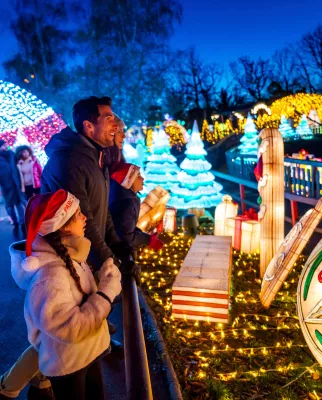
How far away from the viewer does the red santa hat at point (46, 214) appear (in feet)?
6.60

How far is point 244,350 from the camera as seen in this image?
3.77m

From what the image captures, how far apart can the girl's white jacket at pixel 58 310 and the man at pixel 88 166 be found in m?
0.69

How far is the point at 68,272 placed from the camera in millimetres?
2064

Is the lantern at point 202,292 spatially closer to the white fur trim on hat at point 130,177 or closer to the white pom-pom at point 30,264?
the white fur trim on hat at point 130,177

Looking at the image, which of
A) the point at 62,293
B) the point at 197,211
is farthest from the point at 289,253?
the point at 197,211

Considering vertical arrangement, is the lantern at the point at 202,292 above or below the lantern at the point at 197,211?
below

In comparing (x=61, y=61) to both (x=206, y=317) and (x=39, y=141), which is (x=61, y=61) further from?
(x=206, y=317)

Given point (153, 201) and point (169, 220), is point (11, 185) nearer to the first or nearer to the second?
point (169, 220)

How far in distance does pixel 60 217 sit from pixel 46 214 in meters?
0.08

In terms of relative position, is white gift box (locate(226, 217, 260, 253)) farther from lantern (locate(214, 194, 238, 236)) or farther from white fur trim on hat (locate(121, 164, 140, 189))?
white fur trim on hat (locate(121, 164, 140, 189))

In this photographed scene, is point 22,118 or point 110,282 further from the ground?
point 22,118

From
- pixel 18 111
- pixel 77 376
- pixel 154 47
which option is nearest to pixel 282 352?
pixel 77 376

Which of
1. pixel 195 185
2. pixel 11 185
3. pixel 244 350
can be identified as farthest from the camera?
pixel 195 185

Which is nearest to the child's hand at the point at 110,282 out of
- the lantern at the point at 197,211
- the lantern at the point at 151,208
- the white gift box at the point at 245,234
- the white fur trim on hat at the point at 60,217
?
the white fur trim on hat at the point at 60,217
